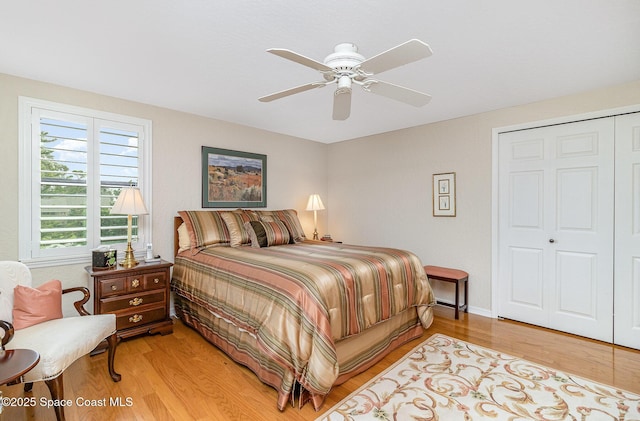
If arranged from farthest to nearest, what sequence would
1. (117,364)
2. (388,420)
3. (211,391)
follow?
(117,364), (211,391), (388,420)

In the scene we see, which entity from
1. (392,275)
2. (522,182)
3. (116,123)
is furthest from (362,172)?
(116,123)

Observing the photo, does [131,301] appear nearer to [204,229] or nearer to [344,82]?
[204,229]

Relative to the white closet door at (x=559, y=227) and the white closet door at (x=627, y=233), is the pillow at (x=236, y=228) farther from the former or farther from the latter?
the white closet door at (x=627, y=233)

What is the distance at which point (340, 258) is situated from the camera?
270 cm

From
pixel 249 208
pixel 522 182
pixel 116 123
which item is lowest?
pixel 249 208

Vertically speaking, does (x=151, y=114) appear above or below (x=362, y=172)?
above

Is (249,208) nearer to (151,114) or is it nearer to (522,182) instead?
(151,114)

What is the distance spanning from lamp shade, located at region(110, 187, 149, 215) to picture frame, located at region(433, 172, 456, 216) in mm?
3487

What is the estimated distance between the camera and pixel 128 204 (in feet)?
9.64

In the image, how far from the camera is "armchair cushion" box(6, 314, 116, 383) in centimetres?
170

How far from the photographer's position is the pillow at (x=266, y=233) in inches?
141

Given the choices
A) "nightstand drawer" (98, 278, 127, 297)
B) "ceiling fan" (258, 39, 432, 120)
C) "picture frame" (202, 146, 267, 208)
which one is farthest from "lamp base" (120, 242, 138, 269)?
"ceiling fan" (258, 39, 432, 120)

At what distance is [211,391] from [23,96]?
3.03 m

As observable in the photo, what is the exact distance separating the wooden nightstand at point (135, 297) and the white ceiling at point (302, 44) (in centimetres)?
177
